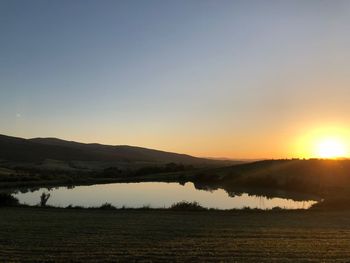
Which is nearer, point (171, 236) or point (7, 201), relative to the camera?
point (171, 236)

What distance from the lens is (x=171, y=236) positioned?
58.6 feet

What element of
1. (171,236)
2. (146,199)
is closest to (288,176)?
(146,199)

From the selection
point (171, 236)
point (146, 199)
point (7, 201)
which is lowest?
point (171, 236)

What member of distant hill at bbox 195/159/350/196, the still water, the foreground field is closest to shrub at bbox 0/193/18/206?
the foreground field

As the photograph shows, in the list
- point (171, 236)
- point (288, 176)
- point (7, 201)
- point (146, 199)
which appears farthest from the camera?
point (288, 176)

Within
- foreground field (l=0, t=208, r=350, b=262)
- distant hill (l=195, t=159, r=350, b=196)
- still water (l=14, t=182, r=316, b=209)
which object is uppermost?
distant hill (l=195, t=159, r=350, b=196)

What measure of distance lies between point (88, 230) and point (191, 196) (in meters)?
28.5

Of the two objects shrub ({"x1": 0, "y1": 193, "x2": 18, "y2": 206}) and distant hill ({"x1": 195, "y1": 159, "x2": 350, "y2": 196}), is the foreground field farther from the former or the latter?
distant hill ({"x1": 195, "y1": 159, "x2": 350, "y2": 196})

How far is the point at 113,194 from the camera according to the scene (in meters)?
48.3

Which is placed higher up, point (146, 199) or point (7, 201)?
point (7, 201)

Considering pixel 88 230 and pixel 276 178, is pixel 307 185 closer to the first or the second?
pixel 276 178

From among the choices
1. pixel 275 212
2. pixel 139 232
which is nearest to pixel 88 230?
pixel 139 232

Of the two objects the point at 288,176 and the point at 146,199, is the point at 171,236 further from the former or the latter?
the point at 288,176

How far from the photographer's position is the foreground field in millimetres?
14203
